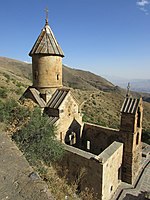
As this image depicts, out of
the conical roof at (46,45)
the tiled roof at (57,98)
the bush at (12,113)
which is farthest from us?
the conical roof at (46,45)

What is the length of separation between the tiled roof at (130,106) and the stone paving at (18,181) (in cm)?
931

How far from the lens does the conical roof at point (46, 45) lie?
1272cm

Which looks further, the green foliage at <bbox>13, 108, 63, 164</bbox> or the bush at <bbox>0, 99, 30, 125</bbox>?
the bush at <bbox>0, 99, 30, 125</bbox>

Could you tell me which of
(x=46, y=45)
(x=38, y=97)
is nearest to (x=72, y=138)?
A: (x=38, y=97)

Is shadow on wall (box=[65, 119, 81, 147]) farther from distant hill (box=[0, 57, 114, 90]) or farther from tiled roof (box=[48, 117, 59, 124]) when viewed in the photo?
distant hill (box=[0, 57, 114, 90])

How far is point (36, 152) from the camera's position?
8453 millimetres

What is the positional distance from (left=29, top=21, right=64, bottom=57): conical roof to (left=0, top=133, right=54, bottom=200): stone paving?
35.6 ft

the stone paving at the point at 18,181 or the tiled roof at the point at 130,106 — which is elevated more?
the stone paving at the point at 18,181

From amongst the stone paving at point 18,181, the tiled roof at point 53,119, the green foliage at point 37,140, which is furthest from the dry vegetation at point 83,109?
the tiled roof at point 53,119

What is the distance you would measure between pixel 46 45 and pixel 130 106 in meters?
7.68

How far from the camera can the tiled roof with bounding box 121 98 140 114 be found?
11.0 meters

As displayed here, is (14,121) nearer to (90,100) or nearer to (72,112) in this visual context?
(72,112)

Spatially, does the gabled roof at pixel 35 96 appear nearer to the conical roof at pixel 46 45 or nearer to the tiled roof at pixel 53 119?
the tiled roof at pixel 53 119

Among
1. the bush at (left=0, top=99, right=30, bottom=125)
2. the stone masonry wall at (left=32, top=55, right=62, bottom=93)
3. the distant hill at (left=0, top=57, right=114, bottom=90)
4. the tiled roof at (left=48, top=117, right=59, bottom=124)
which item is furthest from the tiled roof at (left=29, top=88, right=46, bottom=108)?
the distant hill at (left=0, top=57, right=114, bottom=90)
